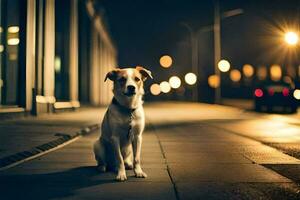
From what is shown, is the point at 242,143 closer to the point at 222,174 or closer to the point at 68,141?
the point at 68,141

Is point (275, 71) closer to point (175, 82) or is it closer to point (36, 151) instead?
point (175, 82)

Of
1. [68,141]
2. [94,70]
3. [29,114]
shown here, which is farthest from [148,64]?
[68,141]

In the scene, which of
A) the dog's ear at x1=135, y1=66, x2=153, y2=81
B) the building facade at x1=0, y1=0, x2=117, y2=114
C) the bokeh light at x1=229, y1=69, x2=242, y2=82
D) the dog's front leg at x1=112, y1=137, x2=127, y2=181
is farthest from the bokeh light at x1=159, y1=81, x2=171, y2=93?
the dog's front leg at x1=112, y1=137, x2=127, y2=181

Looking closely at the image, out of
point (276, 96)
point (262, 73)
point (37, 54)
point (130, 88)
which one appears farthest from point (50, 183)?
point (262, 73)

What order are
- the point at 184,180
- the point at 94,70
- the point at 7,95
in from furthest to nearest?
the point at 94,70, the point at 7,95, the point at 184,180

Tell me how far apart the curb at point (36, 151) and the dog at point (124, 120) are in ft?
7.10

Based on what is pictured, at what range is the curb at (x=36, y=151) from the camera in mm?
9043

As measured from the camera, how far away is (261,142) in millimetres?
13461

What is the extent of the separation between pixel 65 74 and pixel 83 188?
25.1m

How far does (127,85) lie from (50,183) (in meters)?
1.69

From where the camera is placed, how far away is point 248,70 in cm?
8012

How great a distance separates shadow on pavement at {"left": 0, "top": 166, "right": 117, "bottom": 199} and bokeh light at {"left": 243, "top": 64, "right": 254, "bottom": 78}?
238 feet

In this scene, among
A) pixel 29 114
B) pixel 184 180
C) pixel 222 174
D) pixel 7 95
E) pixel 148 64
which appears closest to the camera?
pixel 184 180

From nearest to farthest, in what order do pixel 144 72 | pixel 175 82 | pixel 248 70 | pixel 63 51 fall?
pixel 144 72
pixel 63 51
pixel 248 70
pixel 175 82
